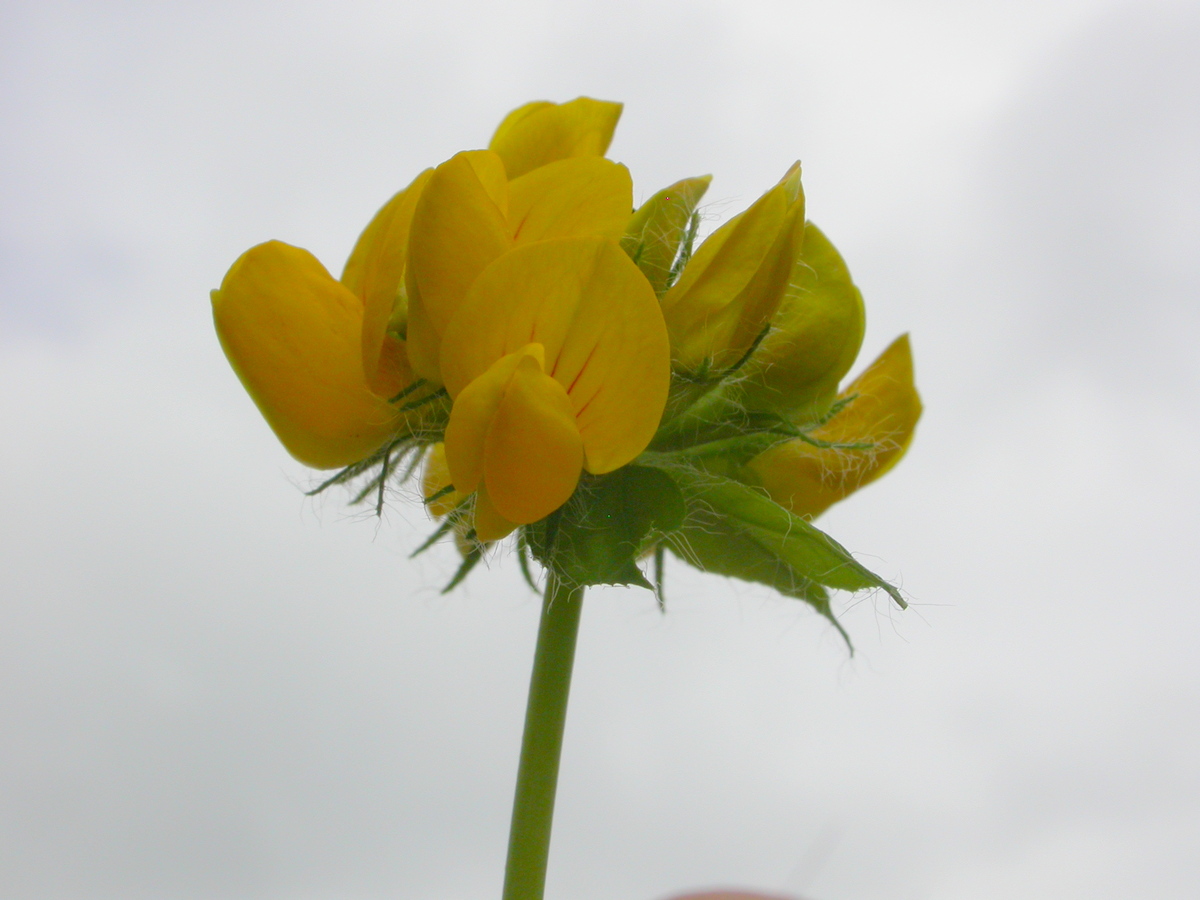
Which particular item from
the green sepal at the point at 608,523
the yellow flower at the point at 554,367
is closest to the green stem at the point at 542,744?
the green sepal at the point at 608,523

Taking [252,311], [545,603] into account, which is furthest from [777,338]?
[252,311]

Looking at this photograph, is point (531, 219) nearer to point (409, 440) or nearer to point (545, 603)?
point (409, 440)

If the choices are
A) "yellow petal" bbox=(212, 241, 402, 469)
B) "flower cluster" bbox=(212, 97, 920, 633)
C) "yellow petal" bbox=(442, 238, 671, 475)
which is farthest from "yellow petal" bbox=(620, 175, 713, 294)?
"yellow petal" bbox=(212, 241, 402, 469)

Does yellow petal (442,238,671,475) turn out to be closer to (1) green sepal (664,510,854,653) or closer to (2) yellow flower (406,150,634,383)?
(2) yellow flower (406,150,634,383)

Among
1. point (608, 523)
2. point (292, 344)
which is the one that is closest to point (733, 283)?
point (608, 523)

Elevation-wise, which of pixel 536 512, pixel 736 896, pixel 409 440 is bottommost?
pixel 736 896
